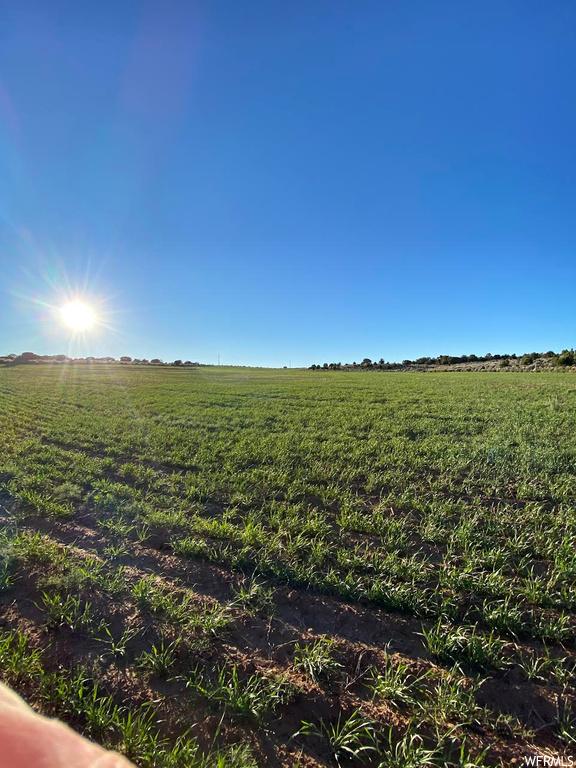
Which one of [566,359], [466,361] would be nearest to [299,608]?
[566,359]

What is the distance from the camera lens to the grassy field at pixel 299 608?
7.25 feet

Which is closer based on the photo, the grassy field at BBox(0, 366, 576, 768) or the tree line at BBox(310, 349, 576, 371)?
the grassy field at BBox(0, 366, 576, 768)

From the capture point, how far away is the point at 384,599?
3.38 m

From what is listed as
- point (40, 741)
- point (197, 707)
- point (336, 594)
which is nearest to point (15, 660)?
point (197, 707)

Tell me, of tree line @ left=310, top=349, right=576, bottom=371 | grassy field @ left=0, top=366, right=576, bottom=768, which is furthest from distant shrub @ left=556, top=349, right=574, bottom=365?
grassy field @ left=0, top=366, right=576, bottom=768

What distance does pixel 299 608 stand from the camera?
3357 millimetres

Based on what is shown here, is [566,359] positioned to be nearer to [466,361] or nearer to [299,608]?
[466,361]

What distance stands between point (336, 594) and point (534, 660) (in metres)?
1.81

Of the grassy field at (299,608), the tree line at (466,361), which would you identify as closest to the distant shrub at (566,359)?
the tree line at (466,361)

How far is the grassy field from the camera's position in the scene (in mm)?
2209

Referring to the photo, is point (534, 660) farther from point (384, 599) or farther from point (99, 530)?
point (99, 530)

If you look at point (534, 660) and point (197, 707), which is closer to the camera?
point (197, 707)

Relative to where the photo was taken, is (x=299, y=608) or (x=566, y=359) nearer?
(x=299, y=608)

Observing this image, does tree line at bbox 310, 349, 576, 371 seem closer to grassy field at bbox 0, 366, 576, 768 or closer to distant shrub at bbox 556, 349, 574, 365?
distant shrub at bbox 556, 349, 574, 365
